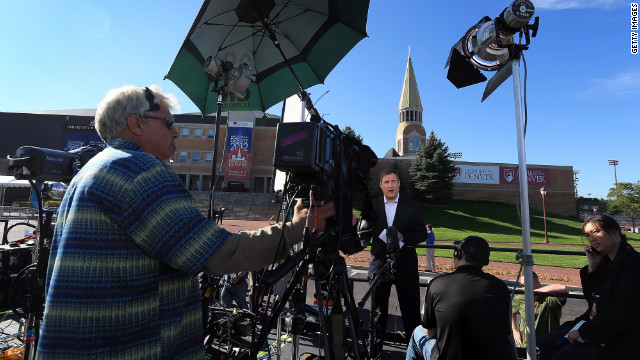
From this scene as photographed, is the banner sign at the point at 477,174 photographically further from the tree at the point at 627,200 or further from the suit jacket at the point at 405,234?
the suit jacket at the point at 405,234

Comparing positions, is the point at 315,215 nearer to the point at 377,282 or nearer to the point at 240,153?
the point at 377,282

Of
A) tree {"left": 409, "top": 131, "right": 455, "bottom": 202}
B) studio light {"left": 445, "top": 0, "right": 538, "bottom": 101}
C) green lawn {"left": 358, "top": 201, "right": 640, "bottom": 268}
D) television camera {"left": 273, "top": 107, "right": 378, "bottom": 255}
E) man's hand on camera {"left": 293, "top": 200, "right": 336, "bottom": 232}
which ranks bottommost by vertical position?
green lawn {"left": 358, "top": 201, "right": 640, "bottom": 268}

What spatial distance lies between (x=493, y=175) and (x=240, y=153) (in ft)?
121

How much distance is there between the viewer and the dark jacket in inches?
96.6

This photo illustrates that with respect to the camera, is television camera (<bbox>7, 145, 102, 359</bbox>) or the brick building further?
the brick building

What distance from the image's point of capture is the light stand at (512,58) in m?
2.57

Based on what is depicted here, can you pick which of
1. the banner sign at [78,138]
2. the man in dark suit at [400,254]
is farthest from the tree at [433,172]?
the banner sign at [78,138]

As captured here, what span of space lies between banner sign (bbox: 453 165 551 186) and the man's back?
1877 inches

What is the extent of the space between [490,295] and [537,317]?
2.20 meters

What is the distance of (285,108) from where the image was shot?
17.9 ft

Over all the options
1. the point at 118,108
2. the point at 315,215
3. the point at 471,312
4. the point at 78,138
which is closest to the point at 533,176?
the point at 471,312

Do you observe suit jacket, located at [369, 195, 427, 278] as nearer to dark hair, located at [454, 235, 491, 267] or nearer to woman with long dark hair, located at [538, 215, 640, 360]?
dark hair, located at [454, 235, 491, 267]

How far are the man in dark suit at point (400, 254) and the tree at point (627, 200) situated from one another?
74535mm

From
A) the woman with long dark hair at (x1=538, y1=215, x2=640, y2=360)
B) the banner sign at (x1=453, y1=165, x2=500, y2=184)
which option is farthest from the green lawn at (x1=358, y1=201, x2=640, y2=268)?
the woman with long dark hair at (x1=538, y1=215, x2=640, y2=360)
